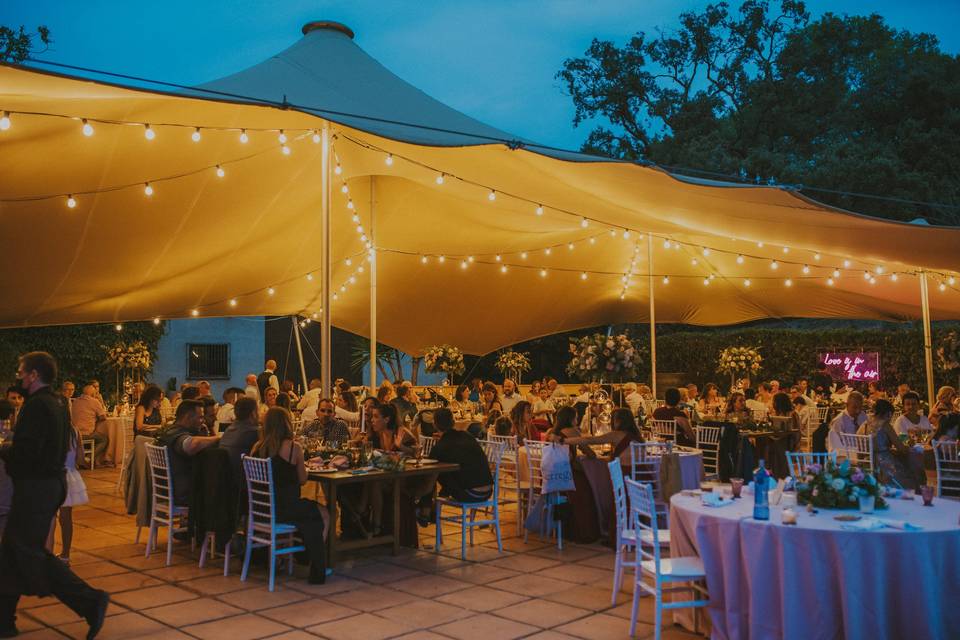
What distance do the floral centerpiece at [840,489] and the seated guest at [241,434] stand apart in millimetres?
3699

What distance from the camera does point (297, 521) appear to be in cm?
564

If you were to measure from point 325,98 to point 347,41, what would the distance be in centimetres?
262

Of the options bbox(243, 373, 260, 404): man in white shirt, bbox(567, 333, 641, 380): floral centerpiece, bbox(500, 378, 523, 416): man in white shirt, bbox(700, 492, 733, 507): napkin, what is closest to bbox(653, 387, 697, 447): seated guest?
bbox(567, 333, 641, 380): floral centerpiece

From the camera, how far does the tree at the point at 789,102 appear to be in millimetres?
19703

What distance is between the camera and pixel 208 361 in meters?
20.7

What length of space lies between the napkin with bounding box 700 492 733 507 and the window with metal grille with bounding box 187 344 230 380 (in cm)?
1762

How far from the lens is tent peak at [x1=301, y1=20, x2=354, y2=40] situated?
10.2m

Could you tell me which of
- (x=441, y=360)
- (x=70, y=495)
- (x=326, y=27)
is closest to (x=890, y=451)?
(x=70, y=495)

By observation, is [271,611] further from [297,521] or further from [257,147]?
[257,147]

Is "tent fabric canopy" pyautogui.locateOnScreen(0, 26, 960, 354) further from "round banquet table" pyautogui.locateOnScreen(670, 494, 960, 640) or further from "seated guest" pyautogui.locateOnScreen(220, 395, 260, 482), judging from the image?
"round banquet table" pyautogui.locateOnScreen(670, 494, 960, 640)

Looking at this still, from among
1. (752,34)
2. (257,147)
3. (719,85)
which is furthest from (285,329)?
(257,147)

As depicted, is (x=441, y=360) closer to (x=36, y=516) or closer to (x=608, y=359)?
(x=608, y=359)

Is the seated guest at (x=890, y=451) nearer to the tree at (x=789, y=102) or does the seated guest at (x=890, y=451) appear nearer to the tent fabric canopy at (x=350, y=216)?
the tent fabric canopy at (x=350, y=216)

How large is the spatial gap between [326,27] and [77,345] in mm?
10125
